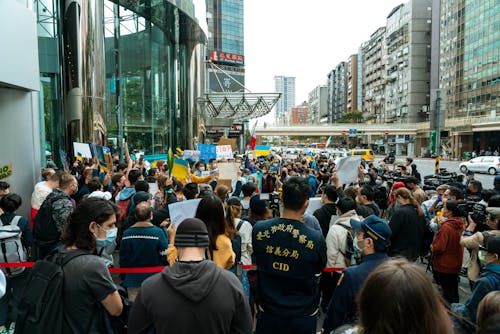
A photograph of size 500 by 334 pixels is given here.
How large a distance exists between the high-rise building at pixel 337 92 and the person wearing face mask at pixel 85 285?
157 meters

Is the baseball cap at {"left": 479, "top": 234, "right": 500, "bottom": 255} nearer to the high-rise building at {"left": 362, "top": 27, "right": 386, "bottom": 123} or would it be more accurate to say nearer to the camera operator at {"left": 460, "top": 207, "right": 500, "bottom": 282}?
the camera operator at {"left": 460, "top": 207, "right": 500, "bottom": 282}

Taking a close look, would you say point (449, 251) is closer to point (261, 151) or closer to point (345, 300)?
point (345, 300)

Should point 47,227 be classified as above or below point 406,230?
above

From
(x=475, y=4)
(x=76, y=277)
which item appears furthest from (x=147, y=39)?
(x=475, y=4)

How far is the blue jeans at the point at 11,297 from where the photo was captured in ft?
14.2

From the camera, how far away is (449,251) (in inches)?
201

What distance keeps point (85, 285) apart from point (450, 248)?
464 cm

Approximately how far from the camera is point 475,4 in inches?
2584

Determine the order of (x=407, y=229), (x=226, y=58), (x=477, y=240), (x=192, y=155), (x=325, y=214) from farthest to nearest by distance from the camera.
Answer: (x=226, y=58), (x=192, y=155), (x=325, y=214), (x=407, y=229), (x=477, y=240)

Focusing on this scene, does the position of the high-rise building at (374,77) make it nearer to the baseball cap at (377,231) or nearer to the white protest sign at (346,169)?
the white protest sign at (346,169)

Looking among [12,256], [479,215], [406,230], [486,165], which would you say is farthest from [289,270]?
[486,165]

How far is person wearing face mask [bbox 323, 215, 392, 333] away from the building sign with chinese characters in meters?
104

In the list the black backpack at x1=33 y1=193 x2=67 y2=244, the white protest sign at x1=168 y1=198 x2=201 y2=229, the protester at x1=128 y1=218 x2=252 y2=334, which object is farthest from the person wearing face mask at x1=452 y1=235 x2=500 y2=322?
the black backpack at x1=33 y1=193 x2=67 y2=244

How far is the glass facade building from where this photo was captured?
46.1 ft
